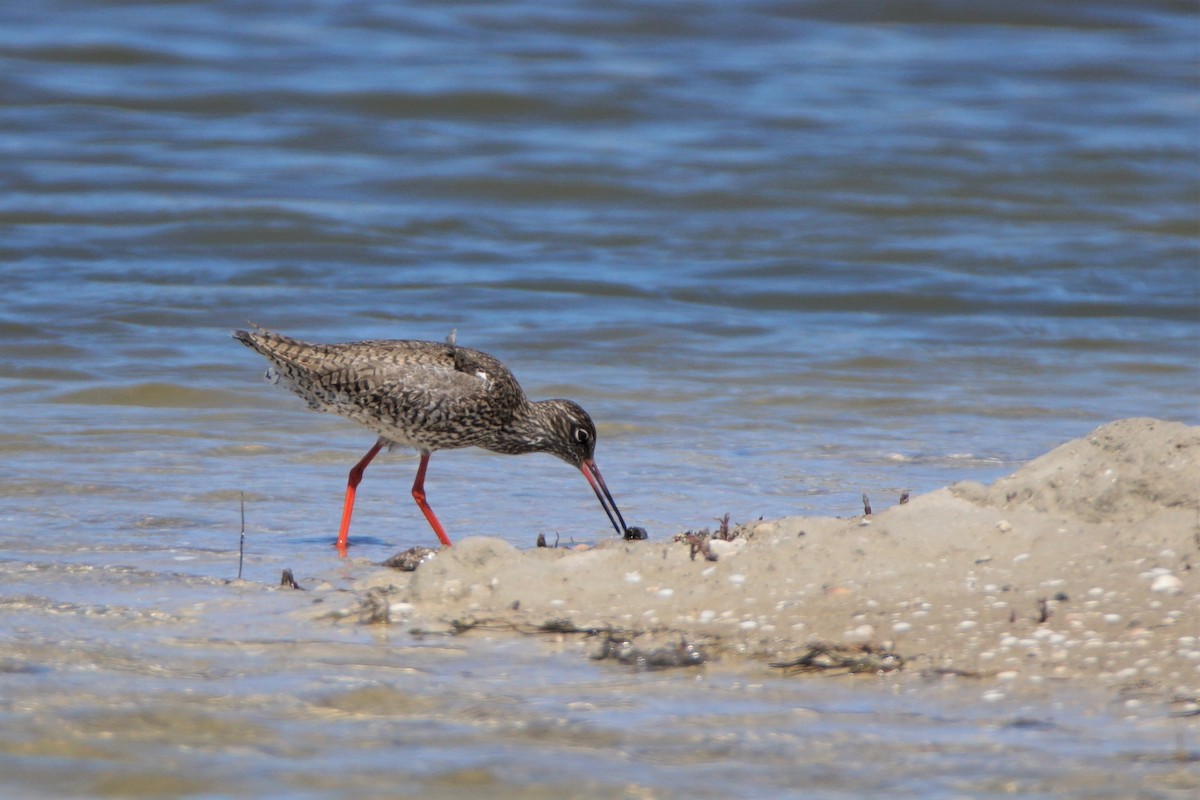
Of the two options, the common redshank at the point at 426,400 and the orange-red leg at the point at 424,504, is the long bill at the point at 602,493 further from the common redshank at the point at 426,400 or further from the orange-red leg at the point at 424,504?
the orange-red leg at the point at 424,504

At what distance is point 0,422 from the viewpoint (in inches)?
350

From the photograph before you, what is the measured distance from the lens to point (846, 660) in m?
4.61

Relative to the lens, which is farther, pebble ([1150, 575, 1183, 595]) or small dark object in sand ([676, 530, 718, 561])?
small dark object in sand ([676, 530, 718, 561])

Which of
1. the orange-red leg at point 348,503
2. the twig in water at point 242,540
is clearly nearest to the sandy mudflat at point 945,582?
the twig in water at point 242,540

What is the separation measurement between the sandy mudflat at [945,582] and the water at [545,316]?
29cm

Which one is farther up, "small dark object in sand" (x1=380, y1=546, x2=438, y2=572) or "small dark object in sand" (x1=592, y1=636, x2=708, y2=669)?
"small dark object in sand" (x1=380, y1=546, x2=438, y2=572)

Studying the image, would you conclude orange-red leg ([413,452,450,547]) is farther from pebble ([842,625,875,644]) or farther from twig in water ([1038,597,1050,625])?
twig in water ([1038,597,1050,625])

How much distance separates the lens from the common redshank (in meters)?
7.48

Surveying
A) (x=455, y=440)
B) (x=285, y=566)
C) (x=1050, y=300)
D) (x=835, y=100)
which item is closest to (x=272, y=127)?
(x=835, y=100)

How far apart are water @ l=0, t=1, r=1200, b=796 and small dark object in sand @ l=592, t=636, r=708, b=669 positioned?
0.33 ft

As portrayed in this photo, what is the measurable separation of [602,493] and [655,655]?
3.15 metres

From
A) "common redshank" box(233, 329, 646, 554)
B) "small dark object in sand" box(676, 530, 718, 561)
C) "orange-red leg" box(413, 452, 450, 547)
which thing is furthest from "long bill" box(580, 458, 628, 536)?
"small dark object in sand" box(676, 530, 718, 561)

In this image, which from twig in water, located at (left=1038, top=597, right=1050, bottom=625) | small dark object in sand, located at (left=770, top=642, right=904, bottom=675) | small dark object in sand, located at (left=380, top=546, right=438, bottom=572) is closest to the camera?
small dark object in sand, located at (left=770, top=642, right=904, bottom=675)

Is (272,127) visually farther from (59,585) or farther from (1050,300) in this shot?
(59,585)
